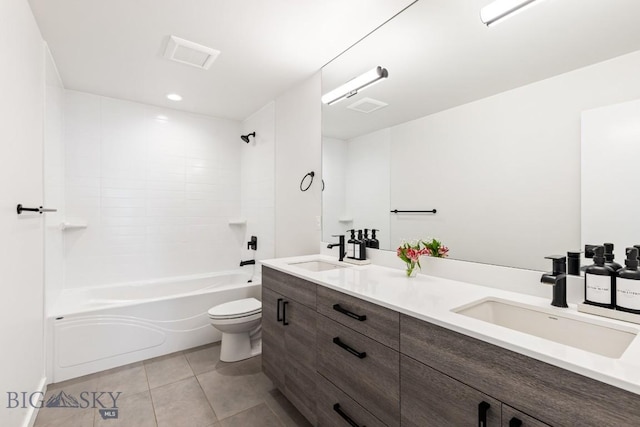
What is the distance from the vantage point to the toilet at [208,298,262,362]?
2480 mm

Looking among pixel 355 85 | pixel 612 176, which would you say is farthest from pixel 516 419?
pixel 355 85

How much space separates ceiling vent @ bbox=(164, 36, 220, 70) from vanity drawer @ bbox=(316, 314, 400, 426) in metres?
2.07

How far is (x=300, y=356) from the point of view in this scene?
1.74 metres

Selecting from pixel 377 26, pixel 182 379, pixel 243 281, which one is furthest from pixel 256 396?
pixel 377 26

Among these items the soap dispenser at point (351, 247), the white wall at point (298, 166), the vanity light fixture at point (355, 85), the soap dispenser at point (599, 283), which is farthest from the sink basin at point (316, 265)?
the soap dispenser at point (599, 283)

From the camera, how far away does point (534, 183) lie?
4.23 feet

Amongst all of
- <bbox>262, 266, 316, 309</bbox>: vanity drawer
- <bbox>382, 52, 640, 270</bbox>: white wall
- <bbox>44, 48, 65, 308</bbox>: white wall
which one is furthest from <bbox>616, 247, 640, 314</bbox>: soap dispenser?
<bbox>44, 48, 65, 308</bbox>: white wall

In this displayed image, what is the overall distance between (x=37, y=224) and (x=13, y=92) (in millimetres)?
859

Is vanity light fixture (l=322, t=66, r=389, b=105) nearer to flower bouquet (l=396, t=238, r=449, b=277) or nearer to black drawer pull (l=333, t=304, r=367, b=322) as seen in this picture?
flower bouquet (l=396, t=238, r=449, b=277)

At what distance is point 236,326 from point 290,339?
34.2 inches

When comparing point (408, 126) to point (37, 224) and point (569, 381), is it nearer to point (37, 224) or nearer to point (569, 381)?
point (569, 381)

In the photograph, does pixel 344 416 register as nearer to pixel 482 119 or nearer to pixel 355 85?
pixel 482 119

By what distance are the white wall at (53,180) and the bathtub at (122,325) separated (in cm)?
23

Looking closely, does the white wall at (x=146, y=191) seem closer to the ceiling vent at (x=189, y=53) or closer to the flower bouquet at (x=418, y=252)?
the ceiling vent at (x=189, y=53)
